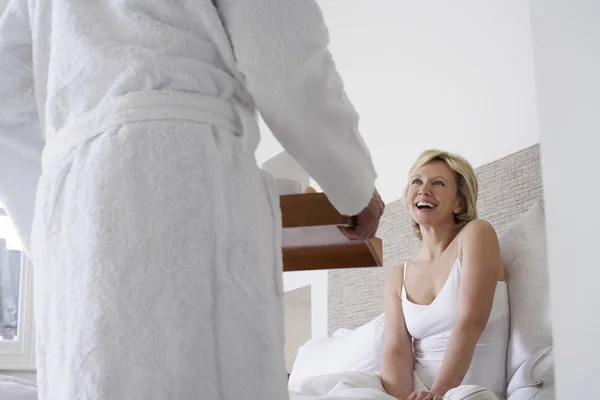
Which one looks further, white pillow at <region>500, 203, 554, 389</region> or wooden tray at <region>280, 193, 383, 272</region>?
white pillow at <region>500, 203, 554, 389</region>

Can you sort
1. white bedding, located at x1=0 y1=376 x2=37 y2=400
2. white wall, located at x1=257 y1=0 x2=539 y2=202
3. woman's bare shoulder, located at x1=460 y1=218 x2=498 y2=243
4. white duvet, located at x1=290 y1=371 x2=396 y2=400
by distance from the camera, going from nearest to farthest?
1. white bedding, located at x1=0 y1=376 x2=37 y2=400
2. white duvet, located at x1=290 y1=371 x2=396 y2=400
3. woman's bare shoulder, located at x1=460 y1=218 x2=498 y2=243
4. white wall, located at x1=257 y1=0 x2=539 y2=202

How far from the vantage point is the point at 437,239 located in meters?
2.52

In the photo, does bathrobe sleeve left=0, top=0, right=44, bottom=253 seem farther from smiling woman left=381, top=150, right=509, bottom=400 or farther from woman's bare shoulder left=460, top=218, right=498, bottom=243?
woman's bare shoulder left=460, top=218, right=498, bottom=243

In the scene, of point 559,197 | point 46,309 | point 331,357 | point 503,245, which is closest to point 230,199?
point 46,309

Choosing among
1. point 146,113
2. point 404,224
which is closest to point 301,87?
point 146,113

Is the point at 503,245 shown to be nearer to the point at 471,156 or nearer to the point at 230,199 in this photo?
the point at 471,156

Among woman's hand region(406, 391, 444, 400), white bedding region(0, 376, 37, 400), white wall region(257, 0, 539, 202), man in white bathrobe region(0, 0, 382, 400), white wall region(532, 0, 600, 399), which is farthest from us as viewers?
white wall region(257, 0, 539, 202)

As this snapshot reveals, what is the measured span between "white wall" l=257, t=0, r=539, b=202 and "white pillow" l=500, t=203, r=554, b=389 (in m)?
0.34

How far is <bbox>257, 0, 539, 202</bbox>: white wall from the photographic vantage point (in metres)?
2.65

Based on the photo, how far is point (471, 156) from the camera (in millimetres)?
2803

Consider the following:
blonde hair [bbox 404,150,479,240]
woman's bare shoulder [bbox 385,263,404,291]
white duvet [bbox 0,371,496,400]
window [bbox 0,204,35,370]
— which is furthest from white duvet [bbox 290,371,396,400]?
window [bbox 0,204,35,370]

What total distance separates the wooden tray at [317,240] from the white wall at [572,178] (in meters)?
0.56

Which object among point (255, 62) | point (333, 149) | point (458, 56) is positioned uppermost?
point (458, 56)

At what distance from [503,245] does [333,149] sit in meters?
1.41
